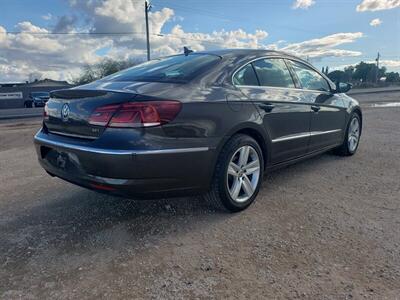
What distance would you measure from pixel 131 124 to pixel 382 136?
21.2ft

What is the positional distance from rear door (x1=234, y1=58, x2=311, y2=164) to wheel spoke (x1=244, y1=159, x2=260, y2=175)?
30 cm

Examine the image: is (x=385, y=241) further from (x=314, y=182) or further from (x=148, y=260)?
(x=148, y=260)

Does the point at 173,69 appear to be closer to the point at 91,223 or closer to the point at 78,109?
the point at 78,109

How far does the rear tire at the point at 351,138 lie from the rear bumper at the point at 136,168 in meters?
3.26

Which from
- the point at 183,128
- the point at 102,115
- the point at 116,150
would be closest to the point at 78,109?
the point at 102,115

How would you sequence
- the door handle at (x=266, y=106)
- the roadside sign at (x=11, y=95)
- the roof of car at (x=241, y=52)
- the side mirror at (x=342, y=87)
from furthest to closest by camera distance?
1. the roadside sign at (x=11, y=95)
2. the side mirror at (x=342, y=87)
3. the roof of car at (x=241, y=52)
4. the door handle at (x=266, y=106)

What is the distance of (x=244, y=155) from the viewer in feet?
11.1

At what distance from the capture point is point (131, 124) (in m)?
2.64

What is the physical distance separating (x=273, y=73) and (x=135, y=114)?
6.35ft

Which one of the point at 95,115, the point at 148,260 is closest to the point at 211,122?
the point at 95,115

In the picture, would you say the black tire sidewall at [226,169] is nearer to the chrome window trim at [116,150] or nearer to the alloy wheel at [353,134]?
the chrome window trim at [116,150]

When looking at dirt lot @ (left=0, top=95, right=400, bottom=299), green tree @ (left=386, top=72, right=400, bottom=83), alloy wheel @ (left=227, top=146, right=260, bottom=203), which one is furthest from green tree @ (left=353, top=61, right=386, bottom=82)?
alloy wheel @ (left=227, top=146, right=260, bottom=203)

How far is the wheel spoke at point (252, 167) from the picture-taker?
11.4 feet

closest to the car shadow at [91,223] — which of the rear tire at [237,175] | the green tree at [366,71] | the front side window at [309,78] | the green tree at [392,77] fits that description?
the rear tire at [237,175]
